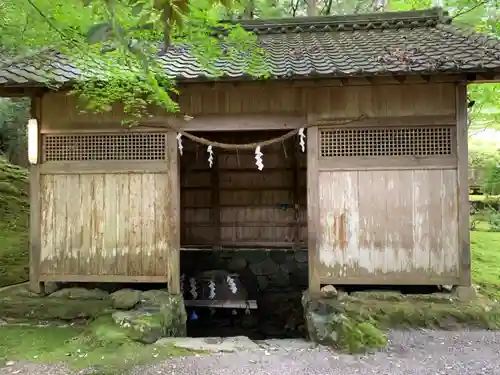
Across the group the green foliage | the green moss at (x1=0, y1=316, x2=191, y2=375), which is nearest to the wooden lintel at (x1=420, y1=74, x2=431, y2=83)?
the green moss at (x1=0, y1=316, x2=191, y2=375)

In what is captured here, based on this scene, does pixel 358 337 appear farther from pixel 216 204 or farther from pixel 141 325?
pixel 216 204

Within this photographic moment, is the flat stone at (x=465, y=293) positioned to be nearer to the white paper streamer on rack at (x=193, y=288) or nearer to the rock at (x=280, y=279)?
the rock at (x=280, y=279)

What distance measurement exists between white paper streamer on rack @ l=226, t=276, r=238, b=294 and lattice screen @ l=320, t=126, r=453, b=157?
4288mm

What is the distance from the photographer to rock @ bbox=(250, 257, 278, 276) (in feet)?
36.9

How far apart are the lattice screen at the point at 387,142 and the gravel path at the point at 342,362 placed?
296cm

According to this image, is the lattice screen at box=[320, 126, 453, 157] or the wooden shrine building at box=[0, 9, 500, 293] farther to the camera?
the lattice screen at box=[320, 126, 453, 157]

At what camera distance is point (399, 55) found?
678cm

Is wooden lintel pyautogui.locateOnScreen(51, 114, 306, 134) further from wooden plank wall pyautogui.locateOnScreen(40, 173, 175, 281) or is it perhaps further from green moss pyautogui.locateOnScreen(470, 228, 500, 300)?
green moss pyautogui.locateOnScreen(470, 228, 500, 300)

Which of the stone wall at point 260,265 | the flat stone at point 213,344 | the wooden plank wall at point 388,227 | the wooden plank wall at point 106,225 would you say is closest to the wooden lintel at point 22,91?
the wooden plank wall at point 106,225

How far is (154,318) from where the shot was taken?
620 cm

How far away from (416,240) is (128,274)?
4.89 metres

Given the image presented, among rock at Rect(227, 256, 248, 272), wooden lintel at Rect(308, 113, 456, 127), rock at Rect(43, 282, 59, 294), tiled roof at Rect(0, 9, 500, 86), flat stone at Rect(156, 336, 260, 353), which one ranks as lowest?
flat stone at Rect(156, 336, 260, 353)

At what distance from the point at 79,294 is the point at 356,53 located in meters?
6.41

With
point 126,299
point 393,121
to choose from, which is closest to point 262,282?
point 126,299
